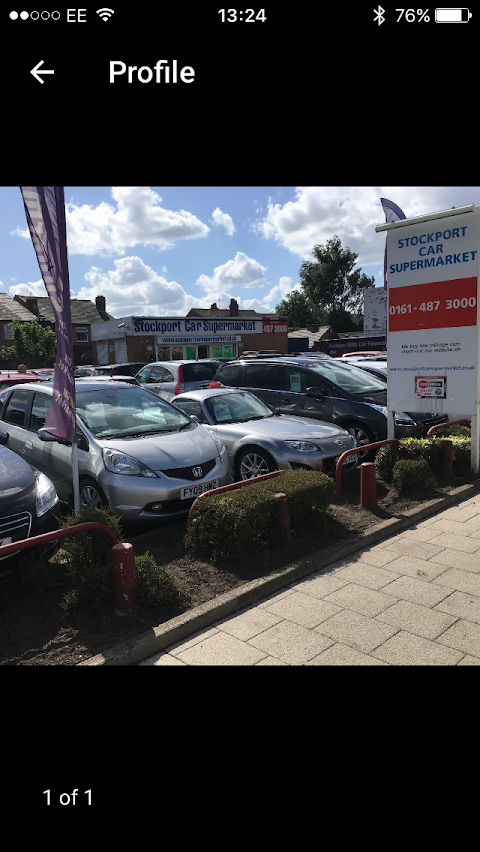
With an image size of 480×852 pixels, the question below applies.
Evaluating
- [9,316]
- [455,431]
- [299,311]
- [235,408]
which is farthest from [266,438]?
[299,311]

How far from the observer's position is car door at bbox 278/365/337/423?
862 cm

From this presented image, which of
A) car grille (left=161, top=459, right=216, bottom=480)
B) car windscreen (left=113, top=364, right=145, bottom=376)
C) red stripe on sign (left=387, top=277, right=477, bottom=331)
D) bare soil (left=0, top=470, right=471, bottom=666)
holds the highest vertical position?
red stripe on sign (left=387, top=277, right=477, bottom=331)

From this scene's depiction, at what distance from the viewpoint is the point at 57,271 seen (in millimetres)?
4609

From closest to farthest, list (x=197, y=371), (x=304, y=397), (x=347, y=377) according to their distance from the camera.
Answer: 1. (x=304, y=397)
2. (x=347, y=377)
3. (x=197, y=371)

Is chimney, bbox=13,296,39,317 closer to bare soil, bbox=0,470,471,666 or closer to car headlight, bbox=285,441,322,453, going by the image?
car headlight, bbox=285,441,322,453

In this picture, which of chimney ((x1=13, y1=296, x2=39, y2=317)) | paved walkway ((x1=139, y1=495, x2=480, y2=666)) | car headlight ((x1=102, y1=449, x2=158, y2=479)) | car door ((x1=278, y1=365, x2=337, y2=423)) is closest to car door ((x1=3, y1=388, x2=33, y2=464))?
car headlight ((x1=102, y1=449, x2=158, y2=479))

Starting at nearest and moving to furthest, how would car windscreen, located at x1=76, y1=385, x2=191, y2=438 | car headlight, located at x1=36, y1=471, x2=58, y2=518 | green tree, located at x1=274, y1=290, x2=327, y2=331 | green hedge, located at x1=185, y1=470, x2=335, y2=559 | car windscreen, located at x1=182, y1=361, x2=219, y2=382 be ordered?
1. car headlight, located at x1=36, y1=471, x2=58, y2=518
2. green hedge, located at x1=185, y1=470, x2=335, y2=559
3. car windscreen, located at x1=76, y1=385, x2=191, y2=438
4. car windscreen, located at x1=182, y1=361, x2=219, y2=382
5. green tree, located at x1=274, y1=290, x2=327, y2=331

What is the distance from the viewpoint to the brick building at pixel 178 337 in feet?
92.1

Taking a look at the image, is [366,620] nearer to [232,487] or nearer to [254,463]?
[232,487]

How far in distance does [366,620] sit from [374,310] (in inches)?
1547

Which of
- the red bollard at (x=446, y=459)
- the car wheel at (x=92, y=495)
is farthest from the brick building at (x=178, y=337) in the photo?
the car wheel at (x=92, y=495)

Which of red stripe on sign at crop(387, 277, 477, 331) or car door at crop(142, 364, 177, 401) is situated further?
car door at crop(142, 364, 177, 401)

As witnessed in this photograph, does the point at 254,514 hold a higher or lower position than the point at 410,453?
lower
